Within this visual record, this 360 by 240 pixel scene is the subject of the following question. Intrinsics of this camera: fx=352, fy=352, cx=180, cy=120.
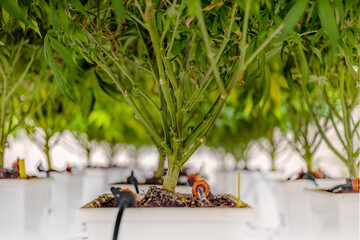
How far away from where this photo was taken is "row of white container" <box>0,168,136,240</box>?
2.45 feet

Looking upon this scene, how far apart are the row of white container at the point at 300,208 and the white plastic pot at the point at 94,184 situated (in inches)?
25.5

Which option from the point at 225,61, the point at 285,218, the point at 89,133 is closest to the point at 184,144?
the point at 225,61

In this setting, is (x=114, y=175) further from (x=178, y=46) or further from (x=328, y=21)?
(x=328, y=21)

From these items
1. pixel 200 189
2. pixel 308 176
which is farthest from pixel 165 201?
pixel 308 176

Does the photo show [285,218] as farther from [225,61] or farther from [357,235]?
[225,61]

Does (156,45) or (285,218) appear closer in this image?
(156,45)

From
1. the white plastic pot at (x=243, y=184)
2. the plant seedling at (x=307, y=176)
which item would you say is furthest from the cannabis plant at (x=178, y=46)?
the white plastic pot at (x=243, y=184)

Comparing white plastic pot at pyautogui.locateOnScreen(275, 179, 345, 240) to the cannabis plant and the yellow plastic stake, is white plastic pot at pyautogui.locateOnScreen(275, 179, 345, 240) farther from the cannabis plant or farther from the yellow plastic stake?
the yellow plastic stake

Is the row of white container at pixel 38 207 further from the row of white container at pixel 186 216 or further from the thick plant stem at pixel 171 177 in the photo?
the thick plant stem at pixel 171 177

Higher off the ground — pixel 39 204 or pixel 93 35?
pixel 93 35

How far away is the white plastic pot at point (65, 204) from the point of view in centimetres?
123

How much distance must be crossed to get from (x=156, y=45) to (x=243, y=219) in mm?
261

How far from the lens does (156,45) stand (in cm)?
49

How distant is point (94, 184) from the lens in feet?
5.51
